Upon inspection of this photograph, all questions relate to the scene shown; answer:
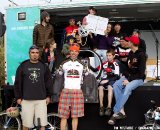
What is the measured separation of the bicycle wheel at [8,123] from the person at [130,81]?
1978 millimetres

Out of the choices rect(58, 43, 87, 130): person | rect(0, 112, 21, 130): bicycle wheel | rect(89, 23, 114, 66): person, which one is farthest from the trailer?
rect(58, 43, 87, 130): person

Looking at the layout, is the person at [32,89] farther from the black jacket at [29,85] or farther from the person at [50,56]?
the person at [50,56]

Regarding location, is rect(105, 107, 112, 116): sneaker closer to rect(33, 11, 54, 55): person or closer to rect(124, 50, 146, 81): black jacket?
rect(124, 50, 146, 81): black jacket

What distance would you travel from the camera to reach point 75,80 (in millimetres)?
7961

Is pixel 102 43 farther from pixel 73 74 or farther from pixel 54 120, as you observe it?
pixel 54 120

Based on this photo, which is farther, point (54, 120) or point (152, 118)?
point (54, 120)

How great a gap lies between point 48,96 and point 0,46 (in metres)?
6.70

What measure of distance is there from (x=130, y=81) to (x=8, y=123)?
8.83 feet

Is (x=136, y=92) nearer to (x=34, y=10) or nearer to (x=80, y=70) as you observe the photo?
(x=80, y=70)

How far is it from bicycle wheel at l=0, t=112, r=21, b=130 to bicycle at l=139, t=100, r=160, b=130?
2.61m

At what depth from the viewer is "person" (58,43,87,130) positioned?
796 cm

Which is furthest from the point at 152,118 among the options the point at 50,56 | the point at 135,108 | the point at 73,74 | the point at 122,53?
the point at 50,56

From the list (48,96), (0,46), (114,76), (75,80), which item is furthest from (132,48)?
(0,46)

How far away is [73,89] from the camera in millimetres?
7977
